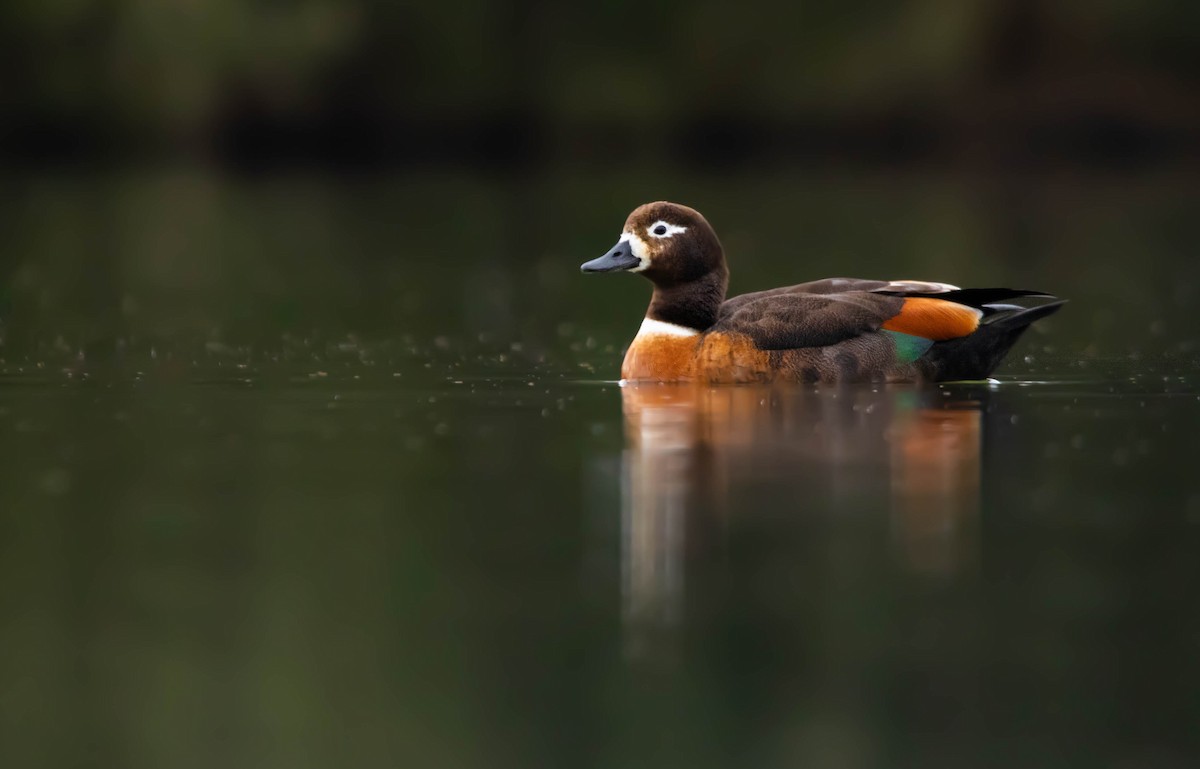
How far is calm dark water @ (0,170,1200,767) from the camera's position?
5.80 meters

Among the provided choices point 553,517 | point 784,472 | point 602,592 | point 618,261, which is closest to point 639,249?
point 618,261

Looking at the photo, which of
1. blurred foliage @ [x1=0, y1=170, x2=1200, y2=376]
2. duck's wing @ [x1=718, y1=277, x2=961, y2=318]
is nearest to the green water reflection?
duck's wing @ [x1=718, y1=277, x2=961, y2=318]

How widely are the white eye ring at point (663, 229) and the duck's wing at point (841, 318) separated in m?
0.67

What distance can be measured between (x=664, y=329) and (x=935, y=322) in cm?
182

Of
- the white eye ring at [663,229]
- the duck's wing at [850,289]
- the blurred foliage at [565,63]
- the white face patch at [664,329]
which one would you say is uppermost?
the blurred foliage at [565,63]

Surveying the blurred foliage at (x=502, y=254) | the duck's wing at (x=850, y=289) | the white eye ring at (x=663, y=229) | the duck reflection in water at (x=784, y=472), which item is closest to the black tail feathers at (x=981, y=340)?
the duck's wing at (x=850, y=289)

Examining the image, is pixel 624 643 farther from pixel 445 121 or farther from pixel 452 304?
pixel 445 121

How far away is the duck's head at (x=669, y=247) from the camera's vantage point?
44.0ft

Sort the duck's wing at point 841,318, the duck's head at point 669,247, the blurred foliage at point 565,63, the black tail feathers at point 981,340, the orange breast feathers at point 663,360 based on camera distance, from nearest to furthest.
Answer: the duck's wing at point 841,318 → the orange breast feathers at point 663,360 → the black tail feathers at point 981,340 → the duck's head at point 669,247 → the blurred foliage at point 565,63

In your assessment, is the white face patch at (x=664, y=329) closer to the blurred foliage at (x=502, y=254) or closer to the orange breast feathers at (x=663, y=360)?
the orange breast feathers at (x=663, y=360)

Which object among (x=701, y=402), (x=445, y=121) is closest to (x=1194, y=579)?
(x=701, y=402)

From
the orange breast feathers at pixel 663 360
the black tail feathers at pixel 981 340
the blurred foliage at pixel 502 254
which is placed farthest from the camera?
the blurred foliage at pixel 502 254

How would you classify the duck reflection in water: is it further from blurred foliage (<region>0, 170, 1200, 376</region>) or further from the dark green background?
A: blurred foliage (<region>0, 170, 1200, 376</region>)

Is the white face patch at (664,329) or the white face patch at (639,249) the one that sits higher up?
the white face patch at (639,249)
